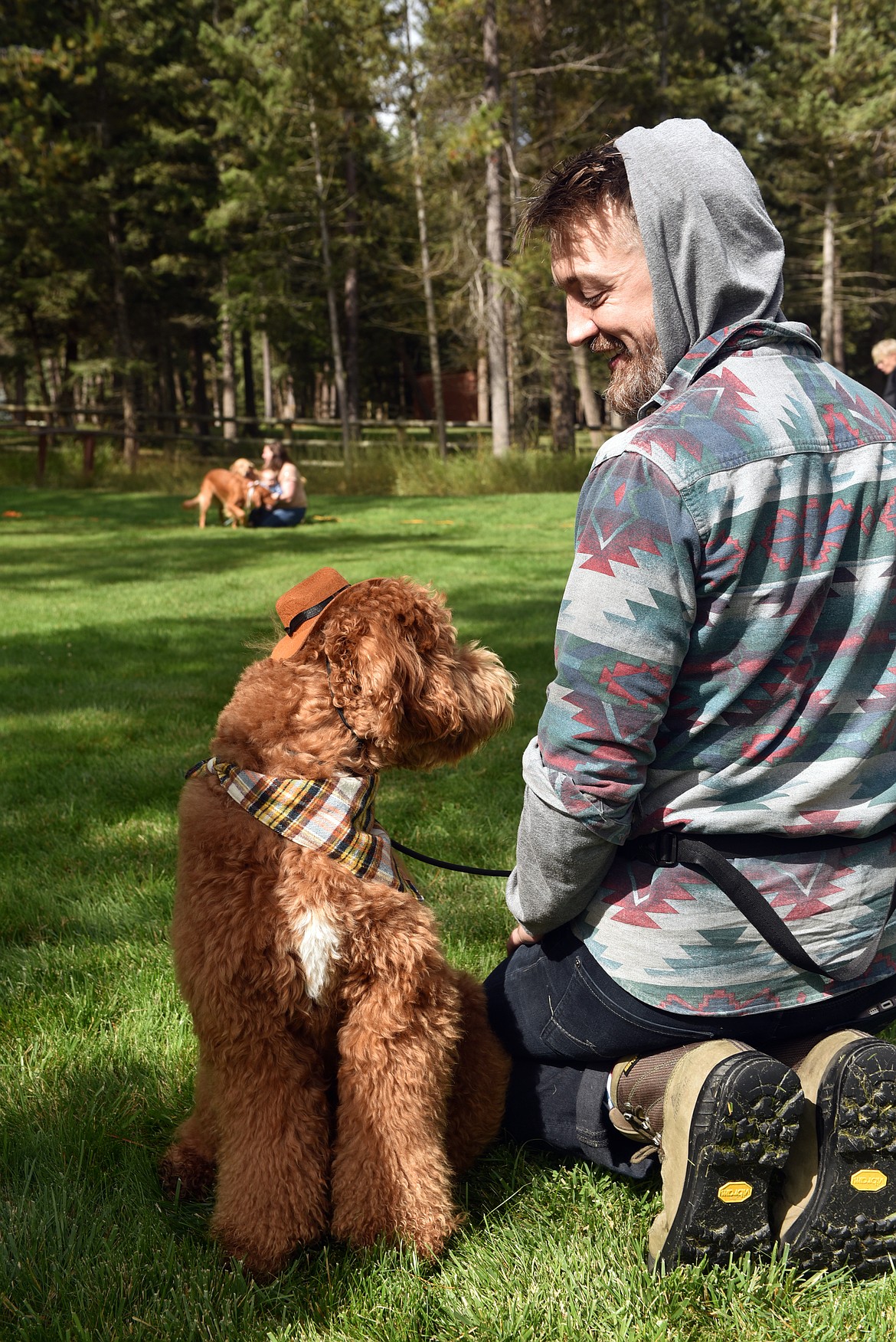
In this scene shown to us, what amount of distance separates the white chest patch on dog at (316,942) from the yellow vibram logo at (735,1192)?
0.89 m

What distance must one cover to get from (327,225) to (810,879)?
33.2 m

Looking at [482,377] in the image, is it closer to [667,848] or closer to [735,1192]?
[667,848]

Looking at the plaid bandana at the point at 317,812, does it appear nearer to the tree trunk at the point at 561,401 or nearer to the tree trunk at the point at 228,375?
the tree trunk at the point at 561,401

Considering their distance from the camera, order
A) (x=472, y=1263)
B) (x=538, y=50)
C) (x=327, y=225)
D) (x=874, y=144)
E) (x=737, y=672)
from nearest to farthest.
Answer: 1. (x=737, y=672)
2. (x=472, y=1263)
3. (x=538, y=50)
4. (x=327, y=225)
5. (x=874, y=144)

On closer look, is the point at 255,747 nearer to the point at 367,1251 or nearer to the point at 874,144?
the point at 367,1251

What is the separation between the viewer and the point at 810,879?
2.06 meters

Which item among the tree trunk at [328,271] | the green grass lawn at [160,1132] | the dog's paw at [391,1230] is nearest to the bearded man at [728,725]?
the green grass lawn at [160,1132]

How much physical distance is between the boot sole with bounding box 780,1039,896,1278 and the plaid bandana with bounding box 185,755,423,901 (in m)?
1.02

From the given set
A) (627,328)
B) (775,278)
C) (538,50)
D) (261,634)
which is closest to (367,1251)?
(627,328)

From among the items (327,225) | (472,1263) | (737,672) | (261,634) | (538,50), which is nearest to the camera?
(737,672)

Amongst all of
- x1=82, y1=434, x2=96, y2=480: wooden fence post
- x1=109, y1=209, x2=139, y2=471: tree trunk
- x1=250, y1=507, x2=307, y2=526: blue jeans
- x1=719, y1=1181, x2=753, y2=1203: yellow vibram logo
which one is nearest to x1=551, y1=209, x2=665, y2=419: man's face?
x1=719, y1=1181, x2=753, y2=1203: yellow vibram logo

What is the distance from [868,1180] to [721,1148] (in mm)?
328

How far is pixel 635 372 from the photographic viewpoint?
7.50 ft

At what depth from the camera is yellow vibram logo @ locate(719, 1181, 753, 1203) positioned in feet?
6.55
